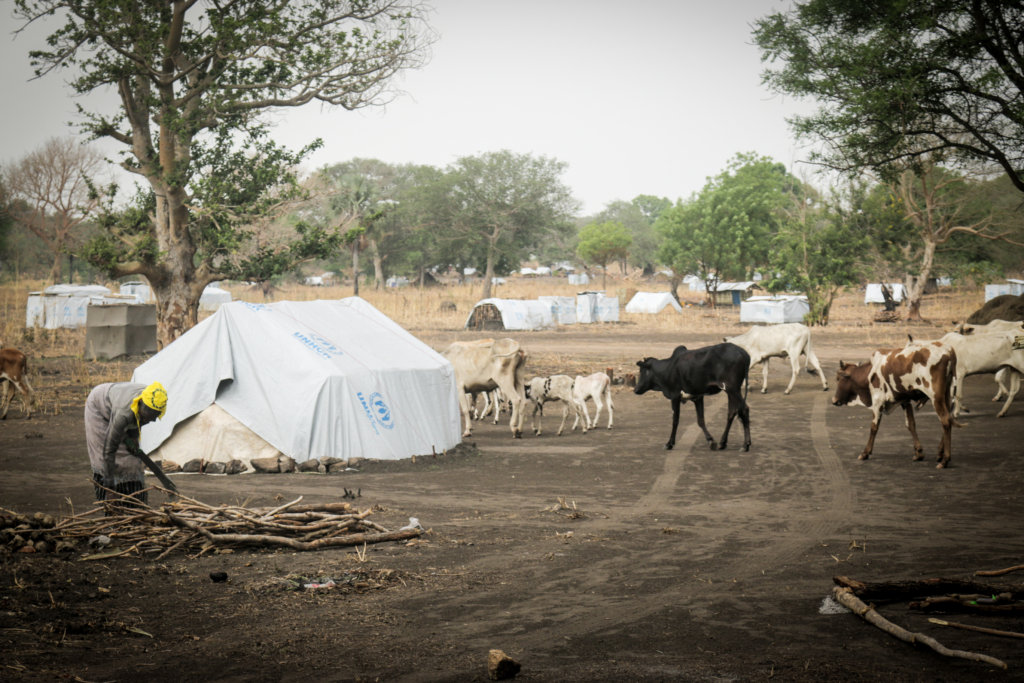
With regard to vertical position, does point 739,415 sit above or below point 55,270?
below

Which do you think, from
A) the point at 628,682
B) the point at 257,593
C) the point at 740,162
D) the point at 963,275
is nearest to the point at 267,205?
the point at 257,593

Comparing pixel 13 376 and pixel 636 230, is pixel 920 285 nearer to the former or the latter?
pixel 13 376

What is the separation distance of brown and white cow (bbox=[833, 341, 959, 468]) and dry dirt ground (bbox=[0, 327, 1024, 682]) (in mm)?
514

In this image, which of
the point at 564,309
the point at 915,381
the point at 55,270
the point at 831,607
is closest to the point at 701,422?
the point at 915,381

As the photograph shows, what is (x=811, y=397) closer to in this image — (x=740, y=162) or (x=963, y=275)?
(x=963, y=275)

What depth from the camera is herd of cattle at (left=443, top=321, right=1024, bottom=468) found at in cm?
1357

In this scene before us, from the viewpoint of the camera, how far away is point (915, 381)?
44.5 ft

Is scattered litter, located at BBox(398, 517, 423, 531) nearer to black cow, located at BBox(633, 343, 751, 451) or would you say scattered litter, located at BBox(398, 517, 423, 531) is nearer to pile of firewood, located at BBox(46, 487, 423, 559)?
pile of firewood, located at BBox(46, 487, 423, 559)

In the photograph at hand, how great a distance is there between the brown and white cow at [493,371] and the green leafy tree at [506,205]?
195ft

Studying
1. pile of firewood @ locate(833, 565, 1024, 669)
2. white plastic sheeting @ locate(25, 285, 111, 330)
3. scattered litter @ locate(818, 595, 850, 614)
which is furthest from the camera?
white plastic sheeting @ locate(25, 285, 111, 330)

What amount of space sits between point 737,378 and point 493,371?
173 inches

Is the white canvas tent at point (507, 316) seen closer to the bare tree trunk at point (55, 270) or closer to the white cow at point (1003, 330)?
the bare tree trunk at point (55, 270)

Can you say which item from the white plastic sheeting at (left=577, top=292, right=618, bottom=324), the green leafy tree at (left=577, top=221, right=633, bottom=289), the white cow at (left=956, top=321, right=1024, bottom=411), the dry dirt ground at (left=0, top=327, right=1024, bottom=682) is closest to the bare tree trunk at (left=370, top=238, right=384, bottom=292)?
the green leafy tree at (left=577, top=221, right=633, bottom=289)

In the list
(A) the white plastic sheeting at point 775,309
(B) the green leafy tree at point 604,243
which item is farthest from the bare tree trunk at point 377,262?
(A) the white plastic sheeting at point 775,309
